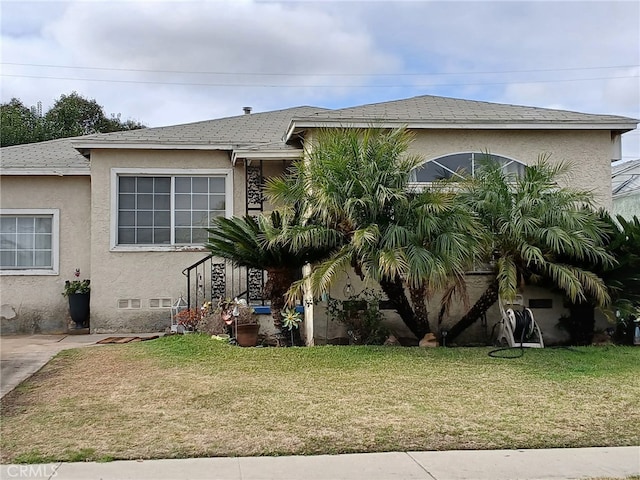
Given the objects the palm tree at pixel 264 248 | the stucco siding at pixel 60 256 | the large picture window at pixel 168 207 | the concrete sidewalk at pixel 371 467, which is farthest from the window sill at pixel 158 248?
the concrete sidewalk at pixel 371 467

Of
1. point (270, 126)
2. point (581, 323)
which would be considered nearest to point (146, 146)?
point (270, 126)

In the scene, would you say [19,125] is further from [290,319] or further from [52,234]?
[290,319]

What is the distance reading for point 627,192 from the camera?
62.1 feet

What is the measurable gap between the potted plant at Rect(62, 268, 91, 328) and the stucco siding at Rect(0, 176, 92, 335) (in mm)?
398

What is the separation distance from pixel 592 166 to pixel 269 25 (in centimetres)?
724

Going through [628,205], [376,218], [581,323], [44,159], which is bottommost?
[581,323]

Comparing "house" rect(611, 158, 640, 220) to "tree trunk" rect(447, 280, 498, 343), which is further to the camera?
"house" rect(611, 158, 640, 220)

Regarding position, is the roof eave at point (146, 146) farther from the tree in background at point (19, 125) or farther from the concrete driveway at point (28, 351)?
the tree in background at point (19, 125)

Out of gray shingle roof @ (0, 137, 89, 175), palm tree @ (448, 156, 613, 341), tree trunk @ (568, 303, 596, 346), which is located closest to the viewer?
palm tree @ (448, 156, 613, 341)

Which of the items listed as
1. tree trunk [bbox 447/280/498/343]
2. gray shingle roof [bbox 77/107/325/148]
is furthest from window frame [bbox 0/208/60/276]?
tree trunk [bbox 447/280/498/343]

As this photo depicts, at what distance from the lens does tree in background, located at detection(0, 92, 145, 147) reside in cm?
3312

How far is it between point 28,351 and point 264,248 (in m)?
4.38

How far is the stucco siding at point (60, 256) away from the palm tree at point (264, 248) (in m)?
4.85

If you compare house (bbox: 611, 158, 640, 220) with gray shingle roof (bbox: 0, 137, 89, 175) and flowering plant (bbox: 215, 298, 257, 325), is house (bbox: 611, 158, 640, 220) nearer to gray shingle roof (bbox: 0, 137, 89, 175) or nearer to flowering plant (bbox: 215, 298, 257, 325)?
flowering plant (bbox: 215, 298, 257, 325)
